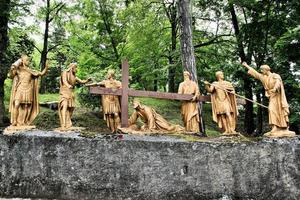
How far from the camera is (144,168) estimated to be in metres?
8.67

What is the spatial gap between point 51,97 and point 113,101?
990cm

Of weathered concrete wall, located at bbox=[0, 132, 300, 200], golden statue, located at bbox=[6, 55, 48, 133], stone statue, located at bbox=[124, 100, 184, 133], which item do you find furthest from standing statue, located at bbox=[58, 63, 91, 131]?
stone statue, located at bbox=[124, 100, 184, 133]

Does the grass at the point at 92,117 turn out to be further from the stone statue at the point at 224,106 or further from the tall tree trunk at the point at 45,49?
the stone statue at the point at 224,106

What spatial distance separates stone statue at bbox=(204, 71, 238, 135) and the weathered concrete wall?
0.80 m

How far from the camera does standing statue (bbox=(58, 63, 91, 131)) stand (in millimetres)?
9023

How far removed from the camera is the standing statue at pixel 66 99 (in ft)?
29.6

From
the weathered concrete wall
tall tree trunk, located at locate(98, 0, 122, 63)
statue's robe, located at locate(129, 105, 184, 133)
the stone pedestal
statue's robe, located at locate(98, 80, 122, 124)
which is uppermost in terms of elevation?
tall tree trunk, located at locate(98, 0, 122, 63)

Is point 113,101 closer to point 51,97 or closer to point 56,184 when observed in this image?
point 56,184

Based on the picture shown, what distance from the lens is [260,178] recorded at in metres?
8.86

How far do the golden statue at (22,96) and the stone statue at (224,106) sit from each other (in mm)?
4007

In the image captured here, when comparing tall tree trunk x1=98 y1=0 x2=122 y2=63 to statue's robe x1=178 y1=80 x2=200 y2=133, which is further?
tall tree trunk x1=98 y1=0 x2=122 y2=63

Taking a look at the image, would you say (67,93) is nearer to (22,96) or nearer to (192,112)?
(22,96)

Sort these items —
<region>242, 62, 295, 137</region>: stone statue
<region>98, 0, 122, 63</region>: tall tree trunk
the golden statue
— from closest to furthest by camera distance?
the golden statue, <region>242, 62, 295, 137</region>: stone statue, <region>98, 0, 122, 63</region>: tall tree trunk

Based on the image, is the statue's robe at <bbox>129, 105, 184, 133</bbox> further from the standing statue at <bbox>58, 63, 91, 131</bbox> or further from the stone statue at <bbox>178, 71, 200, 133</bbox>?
the standing statue at <bbox>58, 63, 91, 131</bbox>
